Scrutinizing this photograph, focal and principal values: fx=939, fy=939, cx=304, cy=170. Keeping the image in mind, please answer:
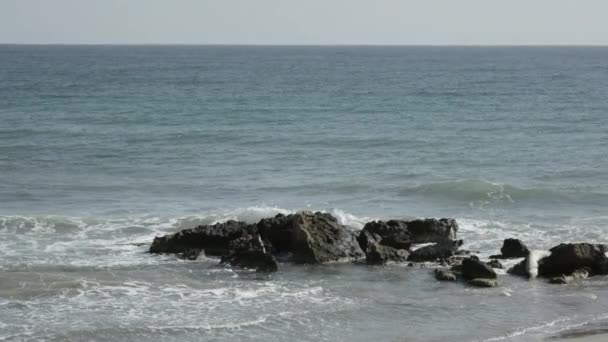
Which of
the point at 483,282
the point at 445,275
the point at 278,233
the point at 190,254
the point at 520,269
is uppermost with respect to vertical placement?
the point at 278,233

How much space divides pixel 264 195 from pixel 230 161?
25.4 ft


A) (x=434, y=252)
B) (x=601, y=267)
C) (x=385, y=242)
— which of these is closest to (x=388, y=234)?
(x=385, y=242)

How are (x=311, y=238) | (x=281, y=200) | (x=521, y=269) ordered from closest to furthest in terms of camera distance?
(x=521, y=269) < (x=311, y=238) < (x=281, y=200)

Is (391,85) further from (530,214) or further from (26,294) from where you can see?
(26,294)

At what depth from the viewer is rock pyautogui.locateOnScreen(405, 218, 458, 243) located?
84.6ft

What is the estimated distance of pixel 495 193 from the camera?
33906 millimetres

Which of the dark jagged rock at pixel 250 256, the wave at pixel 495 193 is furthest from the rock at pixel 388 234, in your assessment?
the wave at pixel 495 193

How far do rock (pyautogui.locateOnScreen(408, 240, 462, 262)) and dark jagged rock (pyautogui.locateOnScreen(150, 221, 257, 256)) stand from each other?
14.3 feet

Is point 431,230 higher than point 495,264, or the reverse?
point 431,230

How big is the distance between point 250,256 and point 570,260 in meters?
7.87

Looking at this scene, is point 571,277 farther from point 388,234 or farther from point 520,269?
point 388,234

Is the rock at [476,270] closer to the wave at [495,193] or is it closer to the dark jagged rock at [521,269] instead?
the dark jagged rock at [521,269]

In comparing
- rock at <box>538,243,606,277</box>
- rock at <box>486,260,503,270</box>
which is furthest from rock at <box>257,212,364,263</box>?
rock at <box>538,243,606,277</box>

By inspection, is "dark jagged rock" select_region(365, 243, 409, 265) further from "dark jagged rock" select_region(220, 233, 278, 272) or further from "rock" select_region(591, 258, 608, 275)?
"rock" select_region(591, 258, 608, 275)
